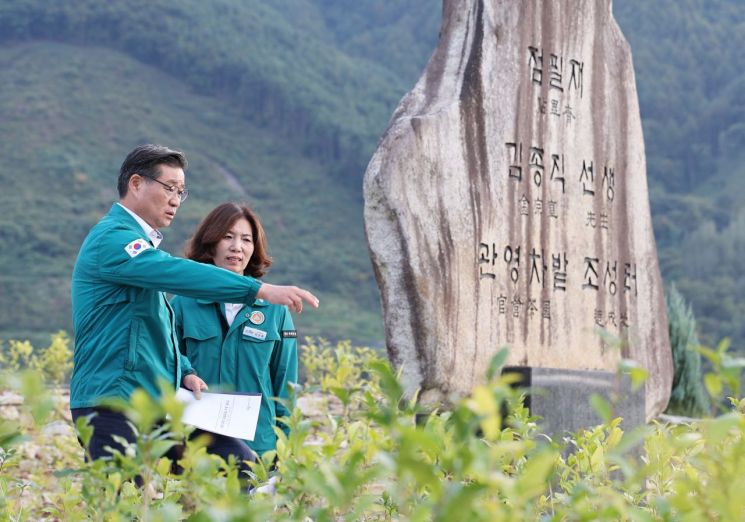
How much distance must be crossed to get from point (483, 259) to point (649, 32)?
27.2m

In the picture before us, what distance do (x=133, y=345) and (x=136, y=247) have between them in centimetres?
24

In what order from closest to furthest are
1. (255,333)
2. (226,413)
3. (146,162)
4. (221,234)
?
1. (146,162)
2. (226,413)
3. (255,333)
4. (221,234)

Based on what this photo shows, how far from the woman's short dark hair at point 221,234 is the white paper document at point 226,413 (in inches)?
23.1

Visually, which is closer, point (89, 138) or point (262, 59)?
point (89, 138)

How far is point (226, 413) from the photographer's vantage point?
270 centimetres

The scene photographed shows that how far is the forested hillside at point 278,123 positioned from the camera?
72.9 ft

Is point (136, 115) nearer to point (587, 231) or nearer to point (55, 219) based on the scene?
point (55, 219)

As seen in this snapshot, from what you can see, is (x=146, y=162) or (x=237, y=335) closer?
(x=146, y=162)

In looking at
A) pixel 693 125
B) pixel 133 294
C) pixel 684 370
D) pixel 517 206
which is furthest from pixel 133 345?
pixel 693 125

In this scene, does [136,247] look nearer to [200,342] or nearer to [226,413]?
[226,413]

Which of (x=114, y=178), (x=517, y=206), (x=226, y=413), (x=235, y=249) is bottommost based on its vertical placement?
(x=226, y=413)

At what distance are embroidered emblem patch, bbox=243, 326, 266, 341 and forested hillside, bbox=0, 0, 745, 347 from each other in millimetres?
16285

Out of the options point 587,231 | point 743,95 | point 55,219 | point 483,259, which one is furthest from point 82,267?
point 743,95

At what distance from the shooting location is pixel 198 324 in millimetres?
3057
